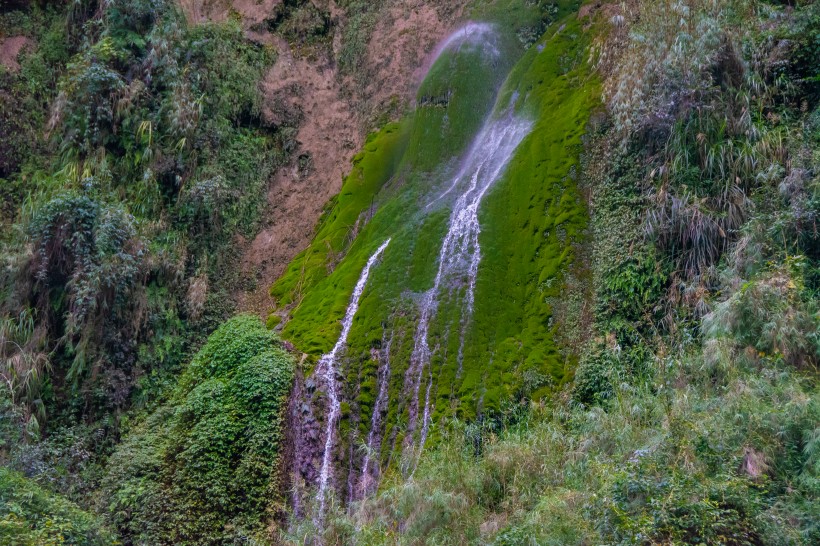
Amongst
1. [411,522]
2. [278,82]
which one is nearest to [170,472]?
[411,522]

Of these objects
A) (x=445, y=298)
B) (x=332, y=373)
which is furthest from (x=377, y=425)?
(x=445, y=298)

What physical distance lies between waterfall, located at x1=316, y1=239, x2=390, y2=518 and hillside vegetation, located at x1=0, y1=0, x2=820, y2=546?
0.53 ft

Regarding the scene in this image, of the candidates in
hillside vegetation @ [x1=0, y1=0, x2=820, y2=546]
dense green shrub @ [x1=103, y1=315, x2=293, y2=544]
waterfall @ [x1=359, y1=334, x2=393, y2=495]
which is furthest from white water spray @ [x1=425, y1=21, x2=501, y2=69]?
dense green shrub @ [x1=103, y1=315, x2=293, y2=544]

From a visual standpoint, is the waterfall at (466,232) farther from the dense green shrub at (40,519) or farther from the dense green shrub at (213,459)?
the dense green shrub at (40,519)

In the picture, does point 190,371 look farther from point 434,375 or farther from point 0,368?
point 434,375

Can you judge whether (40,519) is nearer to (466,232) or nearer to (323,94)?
(466,232)

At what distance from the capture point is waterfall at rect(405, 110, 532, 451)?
13.3 m

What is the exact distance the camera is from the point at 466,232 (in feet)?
50.1

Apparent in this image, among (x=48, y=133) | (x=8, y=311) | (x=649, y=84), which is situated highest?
(x=48, y=133)

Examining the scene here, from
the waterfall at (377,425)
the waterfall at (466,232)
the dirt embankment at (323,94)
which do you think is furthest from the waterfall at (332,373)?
the dirt embankment at (323,94)

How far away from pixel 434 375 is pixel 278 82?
1261 centimetres

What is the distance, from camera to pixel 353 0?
23391 millimetres

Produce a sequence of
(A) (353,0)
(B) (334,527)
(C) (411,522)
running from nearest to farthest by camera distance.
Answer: (C) (411,522), (B) (334,527), (A) (353,0)

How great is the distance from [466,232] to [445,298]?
1.79 m
